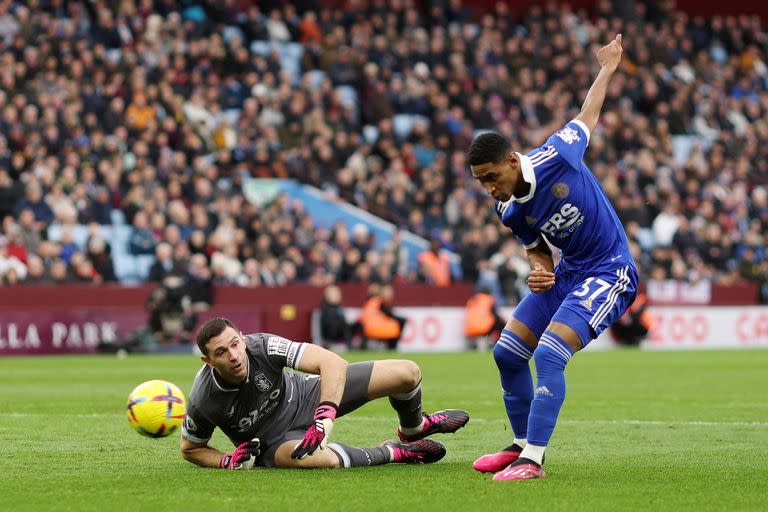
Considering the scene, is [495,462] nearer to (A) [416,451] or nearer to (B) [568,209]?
(A) [416,451]

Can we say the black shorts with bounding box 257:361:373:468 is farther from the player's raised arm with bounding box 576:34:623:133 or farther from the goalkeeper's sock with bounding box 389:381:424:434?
the player's raised arm with bounding box 576:34:623:133

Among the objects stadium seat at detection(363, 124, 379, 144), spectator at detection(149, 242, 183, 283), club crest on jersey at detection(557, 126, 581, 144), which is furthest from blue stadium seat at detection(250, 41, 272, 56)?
club crest on jersey at detection(557, 126, 581, 144)

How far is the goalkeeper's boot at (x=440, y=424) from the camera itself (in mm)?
8680

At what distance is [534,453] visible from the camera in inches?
298

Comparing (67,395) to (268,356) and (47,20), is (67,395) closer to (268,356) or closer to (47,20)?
(268,356)

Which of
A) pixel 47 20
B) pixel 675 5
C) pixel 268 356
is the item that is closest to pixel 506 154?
pixel 268 356

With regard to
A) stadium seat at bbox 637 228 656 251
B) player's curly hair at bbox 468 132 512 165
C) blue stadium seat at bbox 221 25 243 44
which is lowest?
stadium seat at bbox 637 228 656 251

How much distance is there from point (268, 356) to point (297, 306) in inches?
664

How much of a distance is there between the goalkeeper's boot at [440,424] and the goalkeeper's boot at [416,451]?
0.75 feet

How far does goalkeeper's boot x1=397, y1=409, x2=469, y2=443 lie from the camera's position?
28.5ft

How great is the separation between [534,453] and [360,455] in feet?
4.05

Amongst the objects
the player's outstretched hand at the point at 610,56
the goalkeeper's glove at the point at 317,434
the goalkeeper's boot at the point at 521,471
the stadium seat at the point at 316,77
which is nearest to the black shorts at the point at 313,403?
the goalkeeper's glove at the point at 317,434

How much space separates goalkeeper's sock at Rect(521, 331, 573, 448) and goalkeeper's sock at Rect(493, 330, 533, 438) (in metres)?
0.58

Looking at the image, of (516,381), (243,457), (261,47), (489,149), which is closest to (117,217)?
(261,47)
